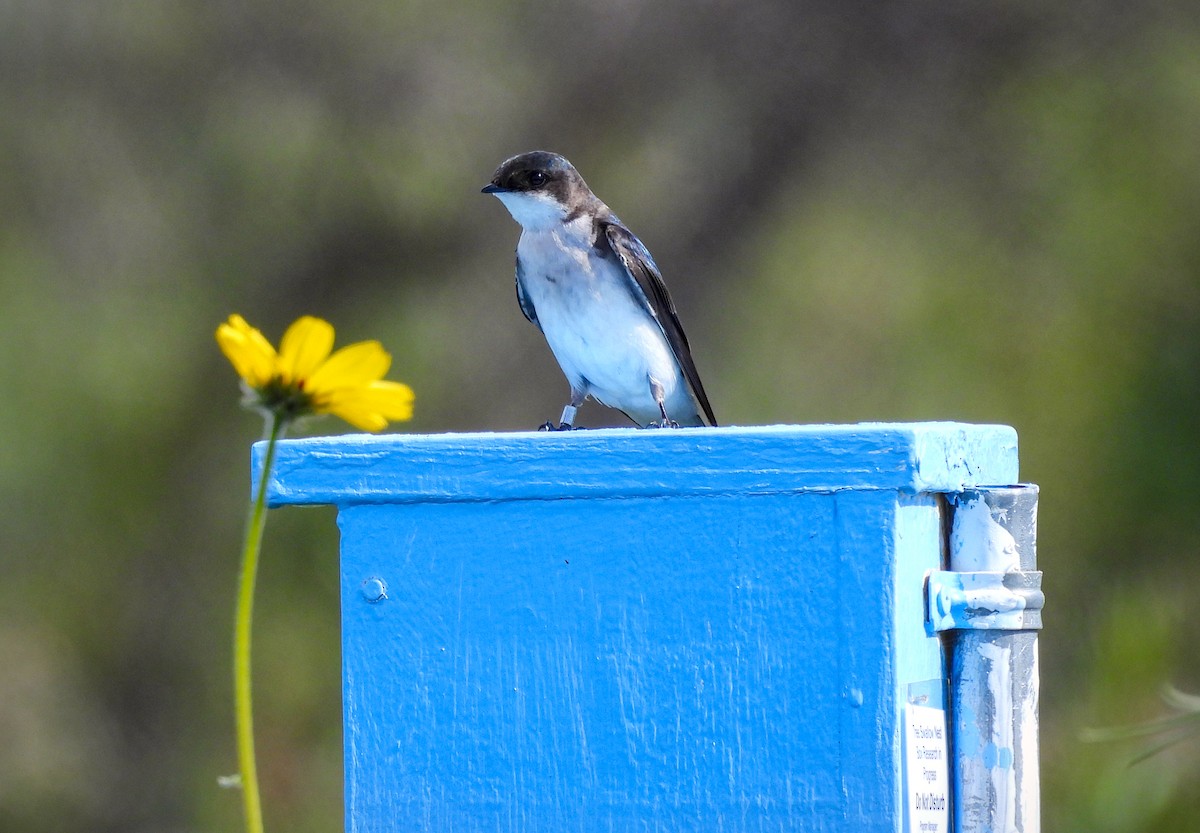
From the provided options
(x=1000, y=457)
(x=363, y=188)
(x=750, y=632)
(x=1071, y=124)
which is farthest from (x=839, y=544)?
(x=1071, y=124)

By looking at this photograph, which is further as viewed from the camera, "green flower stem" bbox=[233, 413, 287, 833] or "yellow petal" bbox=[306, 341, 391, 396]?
"yellow petal" bbox=[306, 341, 391, 396]

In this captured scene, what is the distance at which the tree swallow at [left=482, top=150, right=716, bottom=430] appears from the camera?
3.39 meters

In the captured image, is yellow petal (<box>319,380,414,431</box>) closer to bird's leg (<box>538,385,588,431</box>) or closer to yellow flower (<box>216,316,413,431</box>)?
yellow flower (<box>216,316,413,431</box>)

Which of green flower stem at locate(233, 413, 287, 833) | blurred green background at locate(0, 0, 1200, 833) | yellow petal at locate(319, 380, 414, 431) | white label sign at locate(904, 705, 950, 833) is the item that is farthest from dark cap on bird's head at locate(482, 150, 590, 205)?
blurred green background at locate(0, 0, 1200, 833)

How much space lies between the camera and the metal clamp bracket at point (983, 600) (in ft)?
5.89

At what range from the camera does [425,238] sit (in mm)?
7578

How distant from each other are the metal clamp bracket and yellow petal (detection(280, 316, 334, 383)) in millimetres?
886

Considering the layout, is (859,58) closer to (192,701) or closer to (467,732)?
(192,701)

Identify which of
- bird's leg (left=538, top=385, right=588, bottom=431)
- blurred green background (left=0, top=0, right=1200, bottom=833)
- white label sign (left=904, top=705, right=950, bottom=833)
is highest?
blurred green background (left=0, top=0, right=1200, bottom=833)

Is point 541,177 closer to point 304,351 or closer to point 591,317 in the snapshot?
point 591,317

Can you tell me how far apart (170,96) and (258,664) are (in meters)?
2.68

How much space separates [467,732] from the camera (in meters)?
1.78

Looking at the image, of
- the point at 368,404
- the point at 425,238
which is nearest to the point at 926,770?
the point at 368,404

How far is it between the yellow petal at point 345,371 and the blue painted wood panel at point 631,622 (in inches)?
22.4
